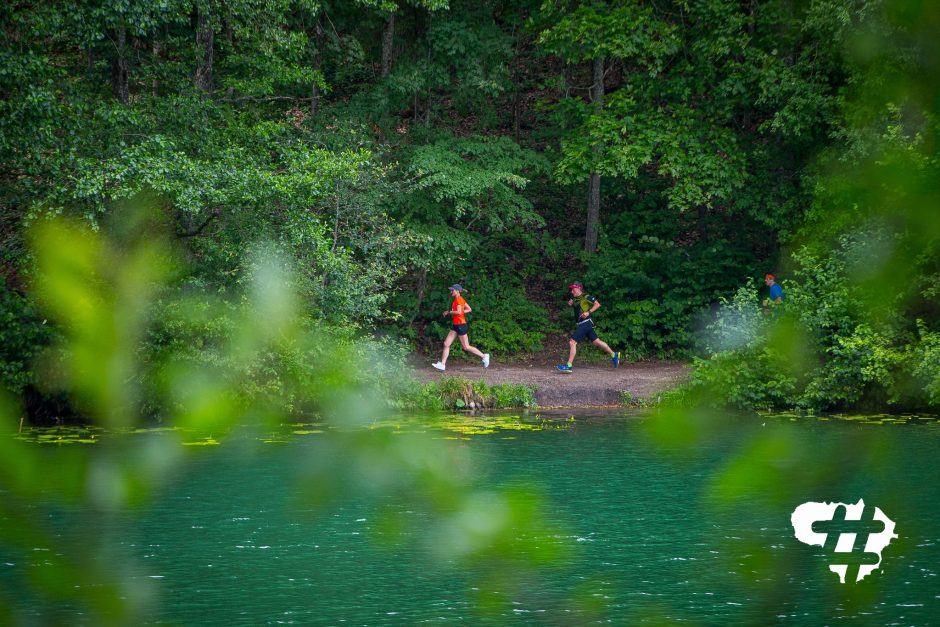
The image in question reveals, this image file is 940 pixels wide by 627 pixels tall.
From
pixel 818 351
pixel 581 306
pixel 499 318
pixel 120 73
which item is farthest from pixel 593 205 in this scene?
pixel 120 73

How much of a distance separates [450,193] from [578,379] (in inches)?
167

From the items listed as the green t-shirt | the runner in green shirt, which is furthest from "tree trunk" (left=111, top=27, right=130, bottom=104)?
the green t-shirt

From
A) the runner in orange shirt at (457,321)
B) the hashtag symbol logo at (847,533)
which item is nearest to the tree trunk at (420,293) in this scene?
the runner in orange shirt at (457,321)

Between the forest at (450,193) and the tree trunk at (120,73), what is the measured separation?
0.06 m

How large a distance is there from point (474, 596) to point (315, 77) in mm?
16048

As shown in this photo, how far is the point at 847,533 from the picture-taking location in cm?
1188

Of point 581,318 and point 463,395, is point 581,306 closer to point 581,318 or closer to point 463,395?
point 581,318

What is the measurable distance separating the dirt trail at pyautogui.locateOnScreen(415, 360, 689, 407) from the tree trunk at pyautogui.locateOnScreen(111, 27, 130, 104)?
713cm

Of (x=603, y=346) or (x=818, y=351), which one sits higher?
(x=818, y=351)

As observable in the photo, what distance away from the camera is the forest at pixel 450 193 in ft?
63.5

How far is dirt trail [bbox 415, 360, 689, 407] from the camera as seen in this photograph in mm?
22500

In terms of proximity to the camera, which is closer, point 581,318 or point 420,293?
point 581,318

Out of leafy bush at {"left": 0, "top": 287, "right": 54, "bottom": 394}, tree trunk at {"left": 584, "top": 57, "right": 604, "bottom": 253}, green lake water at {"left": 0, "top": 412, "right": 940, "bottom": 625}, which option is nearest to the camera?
green lake water at {"left": 0, "top": 412, "right": 940, "bottom": 625}

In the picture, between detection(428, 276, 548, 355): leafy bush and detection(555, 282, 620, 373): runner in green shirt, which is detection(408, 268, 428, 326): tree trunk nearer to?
detection(428, 276, 548, 355): leafy bush
